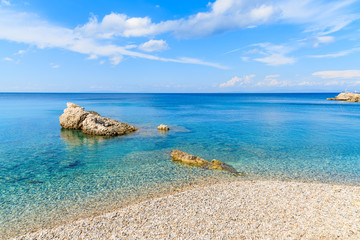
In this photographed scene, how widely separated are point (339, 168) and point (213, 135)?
16.1 m

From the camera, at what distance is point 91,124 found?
32.7 m

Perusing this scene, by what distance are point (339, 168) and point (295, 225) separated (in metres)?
12.3

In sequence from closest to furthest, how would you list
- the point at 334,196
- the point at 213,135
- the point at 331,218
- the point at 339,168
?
the point at 331,218 < the point at 334,196 < the point at 339,168 < the point at 213,135

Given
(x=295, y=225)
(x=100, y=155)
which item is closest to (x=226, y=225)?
(x=295, y=225)

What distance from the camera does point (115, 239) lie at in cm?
834

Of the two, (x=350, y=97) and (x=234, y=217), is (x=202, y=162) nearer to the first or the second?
(x=234, y=217)

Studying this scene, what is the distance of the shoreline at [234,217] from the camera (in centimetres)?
866

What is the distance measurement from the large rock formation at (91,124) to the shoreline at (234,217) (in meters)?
22.3

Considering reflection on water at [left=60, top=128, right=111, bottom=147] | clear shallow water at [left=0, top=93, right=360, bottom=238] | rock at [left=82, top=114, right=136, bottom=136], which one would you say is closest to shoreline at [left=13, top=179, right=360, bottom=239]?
clear shallow water at [left=0, top=93, right=360, bottom=238]

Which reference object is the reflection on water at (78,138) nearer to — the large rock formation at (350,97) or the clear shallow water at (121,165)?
the clear shallow water at (121,165)

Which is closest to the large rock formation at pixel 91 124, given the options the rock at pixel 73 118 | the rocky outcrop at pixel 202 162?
the rock at pixel 73 118

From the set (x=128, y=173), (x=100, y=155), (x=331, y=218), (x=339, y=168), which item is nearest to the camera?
(x=331, y=218)

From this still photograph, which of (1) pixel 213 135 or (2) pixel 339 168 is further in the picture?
(1) pixel 213 135

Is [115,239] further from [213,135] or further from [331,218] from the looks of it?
[213,135]
